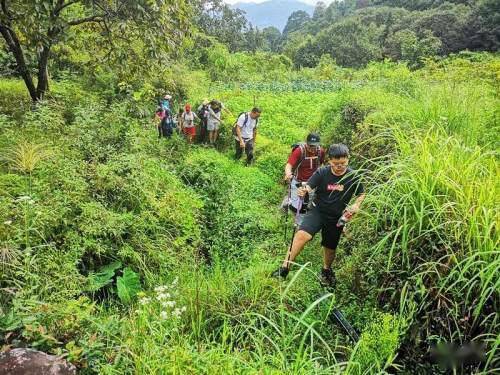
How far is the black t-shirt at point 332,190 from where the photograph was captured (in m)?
4.69

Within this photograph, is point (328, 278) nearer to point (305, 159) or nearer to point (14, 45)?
point (305, 159)

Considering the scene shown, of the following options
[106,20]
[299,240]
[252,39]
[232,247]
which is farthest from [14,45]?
[252,39]

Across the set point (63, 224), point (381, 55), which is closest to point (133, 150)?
point (63, 224)

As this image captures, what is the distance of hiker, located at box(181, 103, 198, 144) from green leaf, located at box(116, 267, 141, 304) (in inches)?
295

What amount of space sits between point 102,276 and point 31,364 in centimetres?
227

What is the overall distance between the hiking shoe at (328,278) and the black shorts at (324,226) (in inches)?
13.1

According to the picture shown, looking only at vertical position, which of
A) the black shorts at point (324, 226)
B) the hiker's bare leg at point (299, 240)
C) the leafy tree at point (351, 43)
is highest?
the leafy tree at point (351, 43)

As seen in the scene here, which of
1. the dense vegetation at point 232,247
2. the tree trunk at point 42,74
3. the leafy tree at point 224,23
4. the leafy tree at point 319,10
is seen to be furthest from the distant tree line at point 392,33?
the leafy tree at point 319,10

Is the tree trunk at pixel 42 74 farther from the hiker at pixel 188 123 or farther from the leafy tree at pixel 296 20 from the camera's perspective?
the leafy tree at pixel 296 20

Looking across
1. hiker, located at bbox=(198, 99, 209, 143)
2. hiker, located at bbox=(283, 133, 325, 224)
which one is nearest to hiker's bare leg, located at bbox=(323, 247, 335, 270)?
hiker, located at bbox=(283, 133, 325, 224)

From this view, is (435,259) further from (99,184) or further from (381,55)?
(381,55)

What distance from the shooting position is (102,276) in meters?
4.82

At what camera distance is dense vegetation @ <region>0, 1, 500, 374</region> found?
2.96 metres

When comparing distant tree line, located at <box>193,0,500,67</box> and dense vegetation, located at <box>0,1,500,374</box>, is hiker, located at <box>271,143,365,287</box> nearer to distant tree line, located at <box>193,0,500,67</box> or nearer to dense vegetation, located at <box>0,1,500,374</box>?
dense vegetation, located at <box>0,1,500,374</box>
